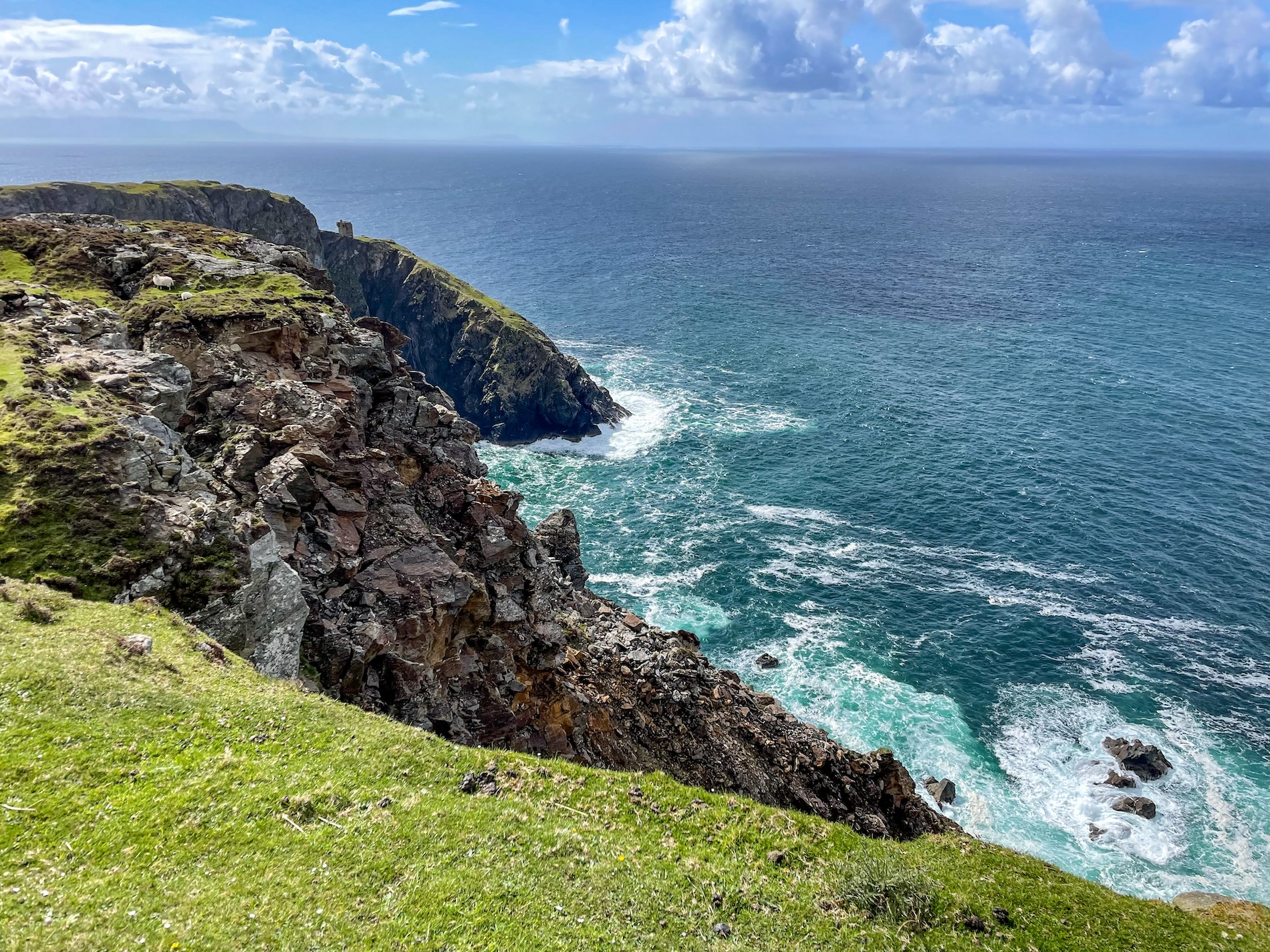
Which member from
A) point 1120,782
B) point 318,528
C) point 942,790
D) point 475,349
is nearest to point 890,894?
point 318,528

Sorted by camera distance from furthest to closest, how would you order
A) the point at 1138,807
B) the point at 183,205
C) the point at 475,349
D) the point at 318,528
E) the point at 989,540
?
1. the point at 475,349
2. the point at 183,205
3. the point at 989,540
4. the point at 1138,807
5. the point at 318,528

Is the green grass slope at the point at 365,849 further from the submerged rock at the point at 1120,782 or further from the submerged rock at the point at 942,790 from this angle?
the submerged rock at the point at 1120,782

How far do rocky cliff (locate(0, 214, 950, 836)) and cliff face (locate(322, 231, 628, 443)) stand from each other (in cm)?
6029

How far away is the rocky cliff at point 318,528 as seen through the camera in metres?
24.7

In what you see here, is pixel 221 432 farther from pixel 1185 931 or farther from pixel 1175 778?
pixel 1175 778

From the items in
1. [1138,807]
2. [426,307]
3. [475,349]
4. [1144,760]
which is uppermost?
[426,307]

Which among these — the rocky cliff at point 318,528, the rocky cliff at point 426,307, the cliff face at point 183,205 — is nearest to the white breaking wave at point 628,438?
the rocky cliff at point 426,307

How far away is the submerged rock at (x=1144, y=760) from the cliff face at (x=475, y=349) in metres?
76.1

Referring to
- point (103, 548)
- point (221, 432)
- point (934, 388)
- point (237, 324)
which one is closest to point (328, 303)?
point (237, 324)

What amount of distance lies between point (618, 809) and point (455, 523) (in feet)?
73.4

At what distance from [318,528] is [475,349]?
311 ft

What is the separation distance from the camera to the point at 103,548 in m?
23.6

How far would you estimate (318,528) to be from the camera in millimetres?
31766

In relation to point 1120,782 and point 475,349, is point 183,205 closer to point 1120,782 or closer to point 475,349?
point 475,349
